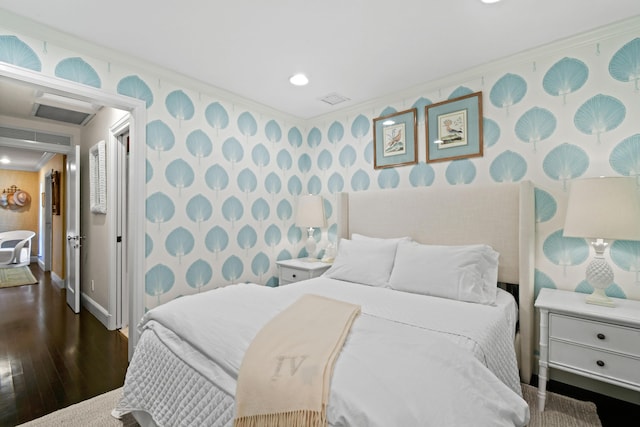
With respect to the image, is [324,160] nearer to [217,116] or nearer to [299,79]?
[299,79]

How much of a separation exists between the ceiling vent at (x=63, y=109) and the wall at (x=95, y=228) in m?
0.10

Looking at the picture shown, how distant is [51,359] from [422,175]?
12.0 ft

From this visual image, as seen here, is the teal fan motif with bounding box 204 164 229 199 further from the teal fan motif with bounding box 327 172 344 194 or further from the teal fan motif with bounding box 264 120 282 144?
the teal fan motif with bounding box 327 172 344 194

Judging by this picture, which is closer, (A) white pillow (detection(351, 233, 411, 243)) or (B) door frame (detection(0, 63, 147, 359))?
(B) door frame (detection(0, 63, 147, 359))

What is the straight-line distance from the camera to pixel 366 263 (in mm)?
2654

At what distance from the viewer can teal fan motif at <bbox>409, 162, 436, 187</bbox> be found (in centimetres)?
292

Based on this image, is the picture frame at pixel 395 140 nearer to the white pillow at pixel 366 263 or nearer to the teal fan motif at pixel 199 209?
the white pillow at pixel 366 263

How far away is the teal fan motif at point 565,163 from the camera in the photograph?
217 centimetres

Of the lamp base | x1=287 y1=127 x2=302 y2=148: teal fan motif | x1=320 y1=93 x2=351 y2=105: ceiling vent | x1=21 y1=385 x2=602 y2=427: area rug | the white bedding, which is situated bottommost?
x1=21 y1=385 x2=602 y2=427: area rug

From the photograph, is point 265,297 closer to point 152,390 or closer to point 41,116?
point 152,390

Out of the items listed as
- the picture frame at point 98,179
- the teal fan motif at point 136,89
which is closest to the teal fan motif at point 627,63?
the teal fan motif at point 136,89

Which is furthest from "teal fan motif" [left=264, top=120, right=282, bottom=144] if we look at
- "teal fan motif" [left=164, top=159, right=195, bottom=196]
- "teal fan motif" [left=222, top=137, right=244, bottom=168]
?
"teal fan motif" [left=164, top=159, right=195, bottom=196]

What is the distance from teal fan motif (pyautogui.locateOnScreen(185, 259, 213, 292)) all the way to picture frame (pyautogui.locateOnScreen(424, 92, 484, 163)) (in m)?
2.34

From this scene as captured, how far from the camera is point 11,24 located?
6.28 feet
